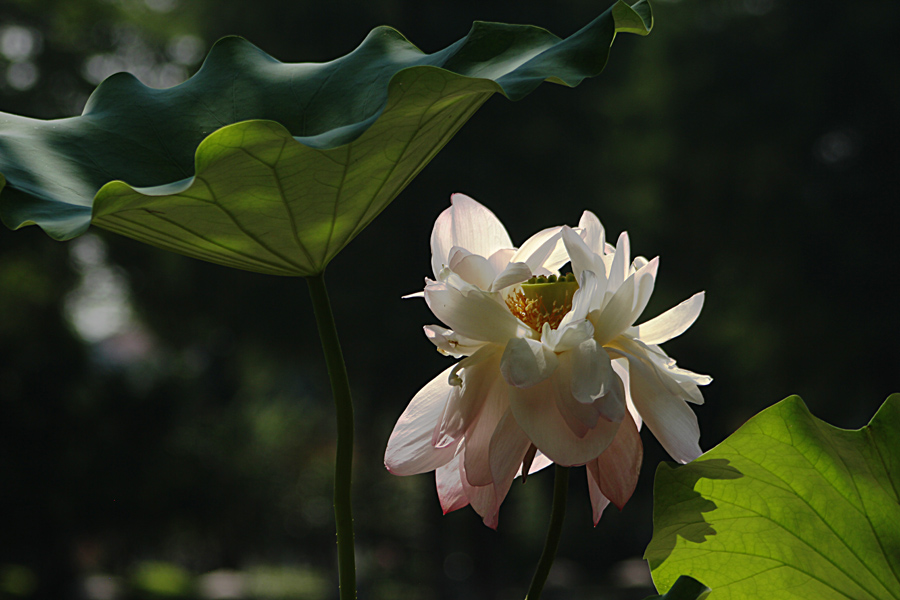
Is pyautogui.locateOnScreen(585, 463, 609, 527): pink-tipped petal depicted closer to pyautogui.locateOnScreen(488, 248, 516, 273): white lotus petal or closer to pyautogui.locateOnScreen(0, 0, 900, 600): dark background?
pyautogui.locateOnScreen(488, 248, 516, 273): white lotus petal

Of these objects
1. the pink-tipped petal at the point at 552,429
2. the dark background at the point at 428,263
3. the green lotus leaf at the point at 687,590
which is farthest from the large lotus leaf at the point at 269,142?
the dark background at the point at 428,263

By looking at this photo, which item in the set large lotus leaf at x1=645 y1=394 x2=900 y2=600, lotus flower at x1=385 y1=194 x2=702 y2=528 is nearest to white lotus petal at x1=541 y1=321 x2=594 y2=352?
lotus flower at x1=385 y1=194 x2=702 y2=528

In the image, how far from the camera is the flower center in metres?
0.41

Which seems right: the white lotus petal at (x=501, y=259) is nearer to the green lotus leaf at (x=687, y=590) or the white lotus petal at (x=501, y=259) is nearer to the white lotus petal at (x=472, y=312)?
the white lotus petal at (x=472, y=312)

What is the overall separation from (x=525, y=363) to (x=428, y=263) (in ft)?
17.3

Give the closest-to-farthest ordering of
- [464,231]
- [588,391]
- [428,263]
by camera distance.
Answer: [588,391] → [464,231] → [428,263]

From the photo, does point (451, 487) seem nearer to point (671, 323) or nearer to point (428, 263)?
point (671, 323)

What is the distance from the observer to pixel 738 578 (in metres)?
0.42

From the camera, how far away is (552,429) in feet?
1.14

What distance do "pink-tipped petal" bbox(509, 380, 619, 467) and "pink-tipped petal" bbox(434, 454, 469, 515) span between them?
0.07 meters

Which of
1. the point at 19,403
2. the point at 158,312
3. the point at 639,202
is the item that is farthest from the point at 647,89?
the point at 19,403

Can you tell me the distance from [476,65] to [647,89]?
19.6 ft

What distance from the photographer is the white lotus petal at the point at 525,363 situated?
0.33 metres

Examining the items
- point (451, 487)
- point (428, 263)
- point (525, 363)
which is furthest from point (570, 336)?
point (428, 263)
